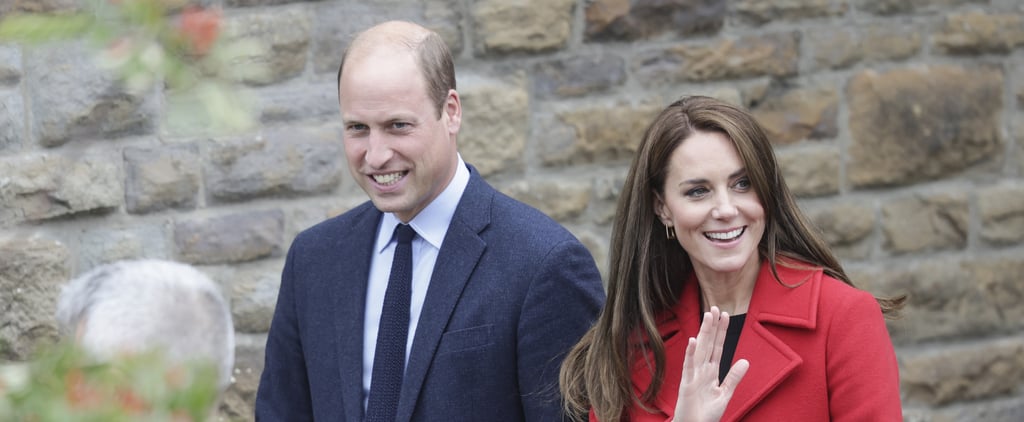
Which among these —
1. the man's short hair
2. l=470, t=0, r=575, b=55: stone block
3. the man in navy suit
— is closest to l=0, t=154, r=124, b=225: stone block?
the man's short hair

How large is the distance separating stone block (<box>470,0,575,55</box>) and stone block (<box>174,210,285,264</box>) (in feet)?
2.67

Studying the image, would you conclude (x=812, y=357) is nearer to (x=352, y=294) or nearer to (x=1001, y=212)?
(x=352, y=294)

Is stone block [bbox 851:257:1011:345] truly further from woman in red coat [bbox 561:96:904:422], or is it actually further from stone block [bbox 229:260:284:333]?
woman in red coat [bbox 561:96:904:422]

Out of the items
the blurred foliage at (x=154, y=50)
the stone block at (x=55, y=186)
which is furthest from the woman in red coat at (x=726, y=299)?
the stone block at (x=55, y=186)

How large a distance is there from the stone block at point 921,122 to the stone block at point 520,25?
3.37 feet

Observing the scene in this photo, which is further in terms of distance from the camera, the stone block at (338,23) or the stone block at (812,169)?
the stone block at (812,169)

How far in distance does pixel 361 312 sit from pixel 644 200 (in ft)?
2.01

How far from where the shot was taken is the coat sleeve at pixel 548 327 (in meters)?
2.34

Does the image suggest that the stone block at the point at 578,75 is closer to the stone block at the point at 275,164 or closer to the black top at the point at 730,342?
the stone block at the point at 275,164

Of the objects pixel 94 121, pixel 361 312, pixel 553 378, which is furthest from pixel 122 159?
pixel 553 378

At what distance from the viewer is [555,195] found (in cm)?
387

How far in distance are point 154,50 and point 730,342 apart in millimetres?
1406

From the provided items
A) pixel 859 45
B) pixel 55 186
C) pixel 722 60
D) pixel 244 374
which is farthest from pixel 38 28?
pixel 859 45

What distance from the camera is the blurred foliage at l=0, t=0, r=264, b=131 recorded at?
995 millimetres
